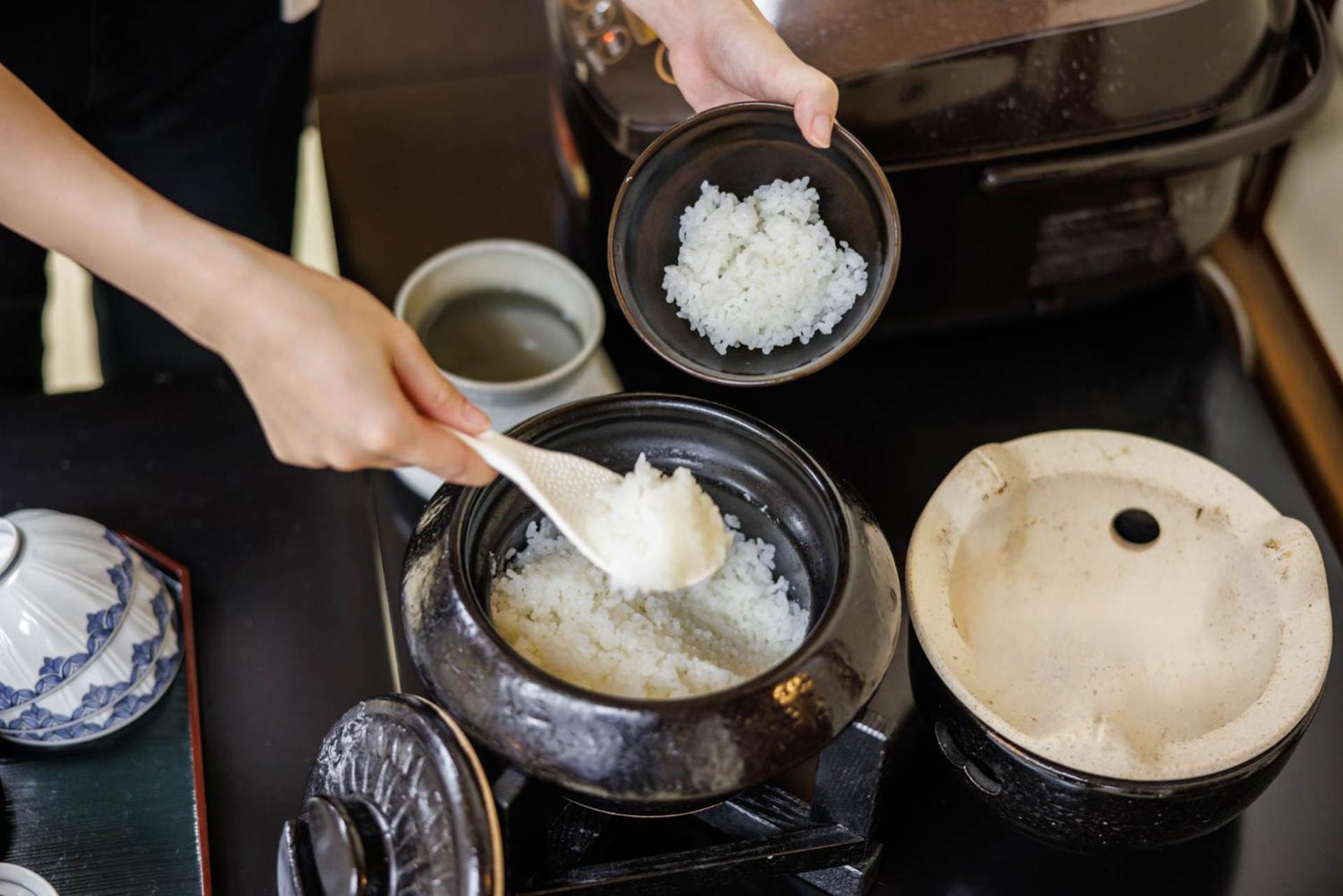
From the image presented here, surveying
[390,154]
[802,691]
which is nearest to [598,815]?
→ [802,691]

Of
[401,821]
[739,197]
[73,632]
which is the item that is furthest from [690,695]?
[73,632]

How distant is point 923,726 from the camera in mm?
1290

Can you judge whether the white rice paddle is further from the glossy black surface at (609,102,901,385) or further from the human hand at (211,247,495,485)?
the glossy black surface at (609,102,901,385)

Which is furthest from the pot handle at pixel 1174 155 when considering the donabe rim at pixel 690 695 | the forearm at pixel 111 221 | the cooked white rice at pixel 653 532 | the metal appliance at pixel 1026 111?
the forearm at pixel 111 221

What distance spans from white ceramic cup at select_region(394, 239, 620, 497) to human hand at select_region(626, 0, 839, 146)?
11.1 inches

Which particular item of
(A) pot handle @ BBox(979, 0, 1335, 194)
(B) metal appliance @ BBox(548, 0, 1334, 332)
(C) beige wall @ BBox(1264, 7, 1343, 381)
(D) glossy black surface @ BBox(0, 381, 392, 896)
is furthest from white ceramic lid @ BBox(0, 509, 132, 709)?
(C) beige wall @ BBox(1264, 7, 1343, 381)

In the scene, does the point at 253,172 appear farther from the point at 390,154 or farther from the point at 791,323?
the point at 791,323

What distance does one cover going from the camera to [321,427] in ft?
3.12

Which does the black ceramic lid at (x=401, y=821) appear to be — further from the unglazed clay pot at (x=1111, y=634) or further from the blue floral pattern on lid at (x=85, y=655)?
the unglazed clay pot at (x=1111, y=634)

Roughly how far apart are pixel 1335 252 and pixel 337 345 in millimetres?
1376

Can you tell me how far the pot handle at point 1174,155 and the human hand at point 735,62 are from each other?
0.27 meters

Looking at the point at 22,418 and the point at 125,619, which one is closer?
the point at 125,619

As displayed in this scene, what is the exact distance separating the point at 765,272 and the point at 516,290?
1.53 ft

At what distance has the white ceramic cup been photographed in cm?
140
